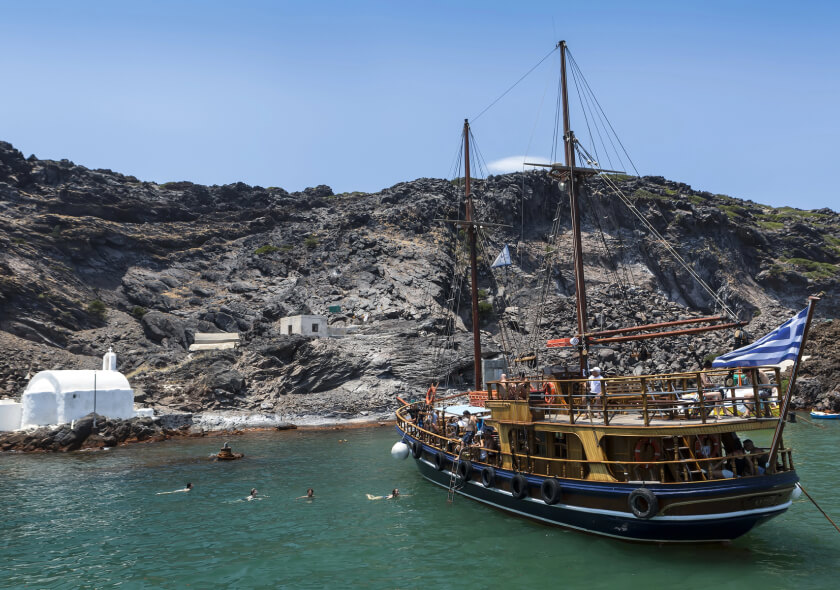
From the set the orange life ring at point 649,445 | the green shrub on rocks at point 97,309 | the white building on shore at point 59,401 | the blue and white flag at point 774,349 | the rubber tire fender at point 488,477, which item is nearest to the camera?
the blue and white flag at point 774,349

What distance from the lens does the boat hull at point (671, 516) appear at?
569 inches

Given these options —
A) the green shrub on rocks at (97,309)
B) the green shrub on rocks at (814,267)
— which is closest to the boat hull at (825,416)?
the green shrub on rocks at (814,267)

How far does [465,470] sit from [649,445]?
8.27 m

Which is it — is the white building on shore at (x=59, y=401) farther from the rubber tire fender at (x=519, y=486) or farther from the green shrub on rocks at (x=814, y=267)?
the green shrub on rocks at (x=814, y=267)

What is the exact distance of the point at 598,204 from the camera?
10681cm

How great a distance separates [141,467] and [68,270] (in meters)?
64.5

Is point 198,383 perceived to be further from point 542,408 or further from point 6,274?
point 542,408

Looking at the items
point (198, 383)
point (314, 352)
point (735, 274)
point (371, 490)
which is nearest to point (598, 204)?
point (735, 274)

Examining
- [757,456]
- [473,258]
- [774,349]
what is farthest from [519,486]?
[473,258]

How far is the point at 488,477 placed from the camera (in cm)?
2073

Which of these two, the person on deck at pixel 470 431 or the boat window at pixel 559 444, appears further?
the person on deck at pixel 470 431

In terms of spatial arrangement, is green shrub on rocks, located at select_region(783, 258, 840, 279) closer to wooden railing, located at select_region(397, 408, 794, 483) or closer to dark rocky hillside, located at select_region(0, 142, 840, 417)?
dark rocky hillside, located at select_region(0, 142, 840, 417)

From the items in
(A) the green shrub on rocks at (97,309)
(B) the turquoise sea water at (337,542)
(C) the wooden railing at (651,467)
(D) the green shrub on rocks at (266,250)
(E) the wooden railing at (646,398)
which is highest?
(D) the green shrub on rocks at (266,250)

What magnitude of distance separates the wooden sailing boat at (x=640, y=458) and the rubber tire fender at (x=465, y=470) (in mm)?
113
